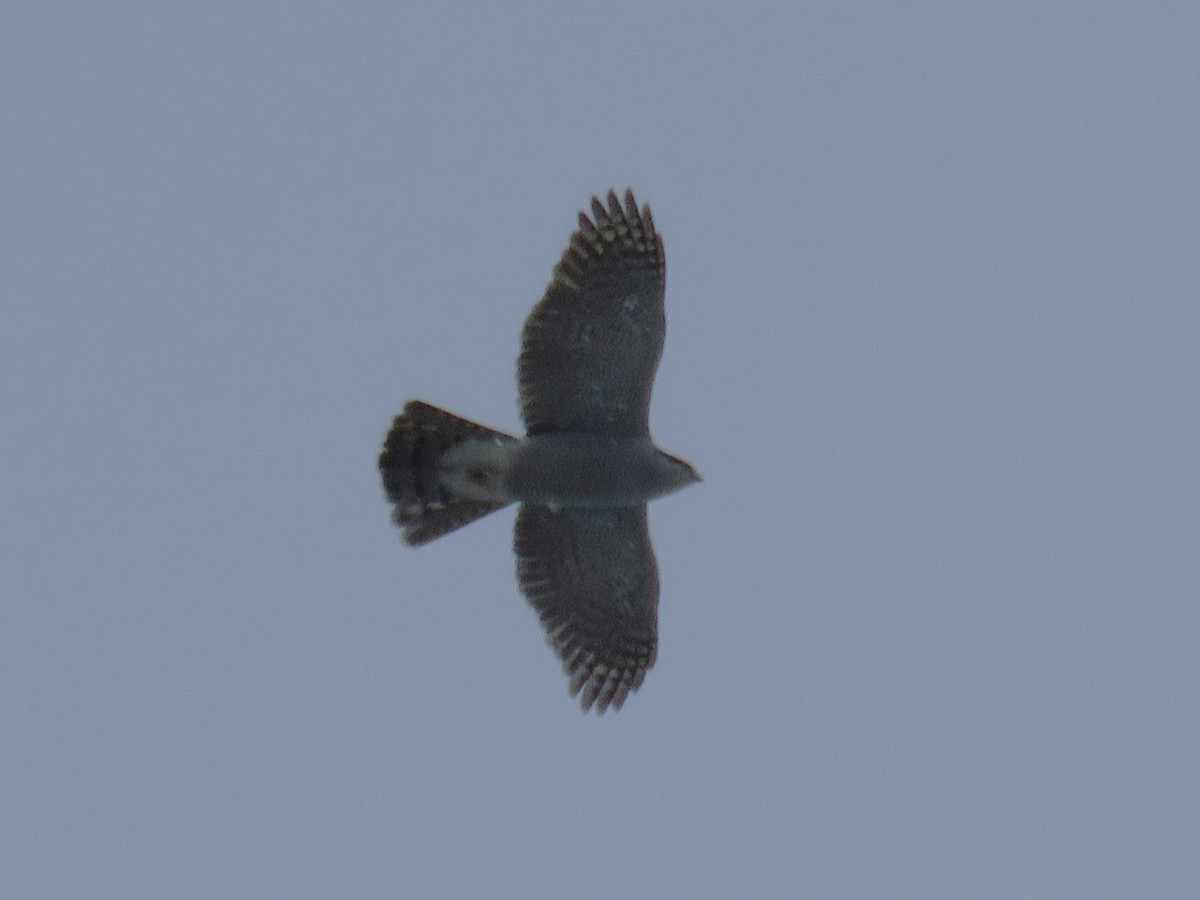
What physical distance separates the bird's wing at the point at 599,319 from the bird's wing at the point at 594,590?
1.03 m

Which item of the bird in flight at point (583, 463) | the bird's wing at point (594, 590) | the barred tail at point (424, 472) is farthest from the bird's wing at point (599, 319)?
the bird's wing at point (594, 590)

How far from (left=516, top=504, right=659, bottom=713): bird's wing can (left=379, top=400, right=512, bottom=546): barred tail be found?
19.6 inches

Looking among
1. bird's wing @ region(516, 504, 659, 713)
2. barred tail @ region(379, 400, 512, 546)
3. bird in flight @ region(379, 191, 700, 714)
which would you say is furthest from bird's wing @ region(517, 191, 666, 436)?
bird's wing @ region(516, 504, 659, 713)

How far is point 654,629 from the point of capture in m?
20.1

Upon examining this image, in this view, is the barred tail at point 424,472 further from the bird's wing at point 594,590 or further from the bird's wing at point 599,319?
the bird's wing at point 599,319

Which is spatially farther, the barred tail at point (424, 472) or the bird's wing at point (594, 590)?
the bird's wing at point (594, 590)

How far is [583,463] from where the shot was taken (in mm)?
19266

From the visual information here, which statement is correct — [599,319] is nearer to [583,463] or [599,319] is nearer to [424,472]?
[583,463]

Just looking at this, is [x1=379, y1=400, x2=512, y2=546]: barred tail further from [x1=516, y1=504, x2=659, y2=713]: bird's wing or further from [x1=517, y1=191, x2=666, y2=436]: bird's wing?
[x1=517, y1=191, x2=666, y2=436]: bird's wing

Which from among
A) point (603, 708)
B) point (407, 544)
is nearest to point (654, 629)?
point (603, 708)

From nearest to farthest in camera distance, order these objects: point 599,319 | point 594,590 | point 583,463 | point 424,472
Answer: point 599,319 < point 583,463 < point 424,472 < point 594,590

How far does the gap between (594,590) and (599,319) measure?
2.19m

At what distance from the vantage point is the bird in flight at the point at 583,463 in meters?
19.2

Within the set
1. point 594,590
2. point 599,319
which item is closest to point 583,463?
point 599,319
